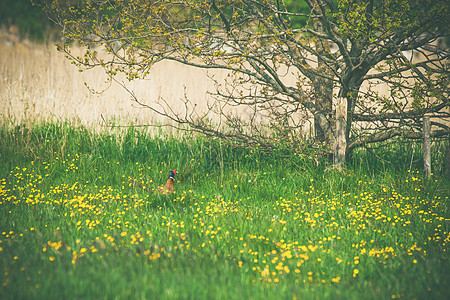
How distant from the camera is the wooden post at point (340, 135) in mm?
6047

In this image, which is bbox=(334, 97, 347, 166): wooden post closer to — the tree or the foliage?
the tree

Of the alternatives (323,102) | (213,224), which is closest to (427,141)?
(323,102)

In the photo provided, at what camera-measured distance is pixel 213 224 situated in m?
4.35

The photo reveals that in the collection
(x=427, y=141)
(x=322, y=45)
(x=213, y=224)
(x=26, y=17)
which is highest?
(x=26, y=17)

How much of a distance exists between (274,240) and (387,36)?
3.07m

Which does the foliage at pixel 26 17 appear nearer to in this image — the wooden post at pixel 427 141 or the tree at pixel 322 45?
the tree at pixel 322 45

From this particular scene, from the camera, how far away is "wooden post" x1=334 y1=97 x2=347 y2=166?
6.05 m

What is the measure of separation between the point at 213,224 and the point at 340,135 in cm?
289

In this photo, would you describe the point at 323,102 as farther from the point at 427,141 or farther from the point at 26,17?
the point at 26,17

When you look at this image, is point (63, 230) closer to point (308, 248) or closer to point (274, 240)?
point (274, 240)

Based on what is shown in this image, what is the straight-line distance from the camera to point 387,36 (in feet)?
16.1

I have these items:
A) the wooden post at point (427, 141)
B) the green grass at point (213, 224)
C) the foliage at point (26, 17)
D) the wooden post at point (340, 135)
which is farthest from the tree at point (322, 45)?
the foliage at point (26, 17)

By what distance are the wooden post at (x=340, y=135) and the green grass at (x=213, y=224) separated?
10.9 inches

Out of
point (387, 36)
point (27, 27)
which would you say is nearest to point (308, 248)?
point (387, 36)
